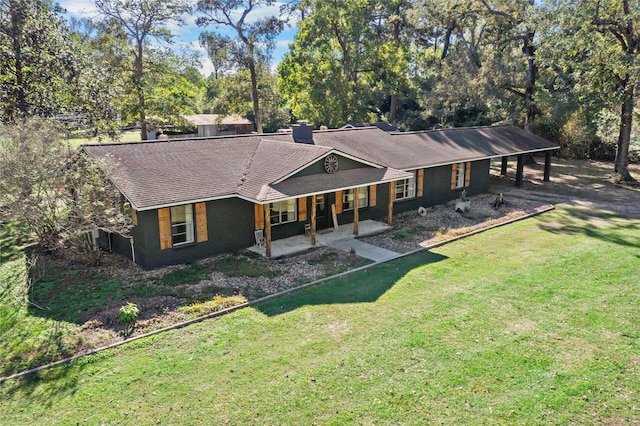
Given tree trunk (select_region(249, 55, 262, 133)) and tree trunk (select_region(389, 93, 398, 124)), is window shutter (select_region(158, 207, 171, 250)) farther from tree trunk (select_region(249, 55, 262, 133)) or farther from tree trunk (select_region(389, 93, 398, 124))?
tree trunk (select_region(389, 93, 398, 124))

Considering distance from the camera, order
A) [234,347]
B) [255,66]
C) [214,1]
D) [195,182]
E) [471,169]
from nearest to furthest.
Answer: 1. [234,347]
2. [195,182]
3. [471,169]
4. [214,1]
5. [255,66]

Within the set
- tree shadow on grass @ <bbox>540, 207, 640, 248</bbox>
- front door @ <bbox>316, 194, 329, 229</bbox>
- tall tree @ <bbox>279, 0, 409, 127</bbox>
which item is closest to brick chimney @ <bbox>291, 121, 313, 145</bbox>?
front door @ <bbox>316, 194, 329, 229</bbox>

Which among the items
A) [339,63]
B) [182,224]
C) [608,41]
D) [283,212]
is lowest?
[283,212]

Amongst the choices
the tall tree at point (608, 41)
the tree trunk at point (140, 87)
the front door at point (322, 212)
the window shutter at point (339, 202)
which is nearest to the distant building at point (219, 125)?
the tree trunk at point (140, 87)

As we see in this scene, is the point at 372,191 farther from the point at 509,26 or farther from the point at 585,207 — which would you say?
the point at 509,26

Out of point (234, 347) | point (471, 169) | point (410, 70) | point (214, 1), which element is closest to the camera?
point (234, 347)

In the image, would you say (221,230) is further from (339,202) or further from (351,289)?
(339,202)

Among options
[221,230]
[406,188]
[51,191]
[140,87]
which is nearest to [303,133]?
[406,188]

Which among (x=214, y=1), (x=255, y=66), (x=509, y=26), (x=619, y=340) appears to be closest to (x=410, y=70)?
(x=509, y=26)
